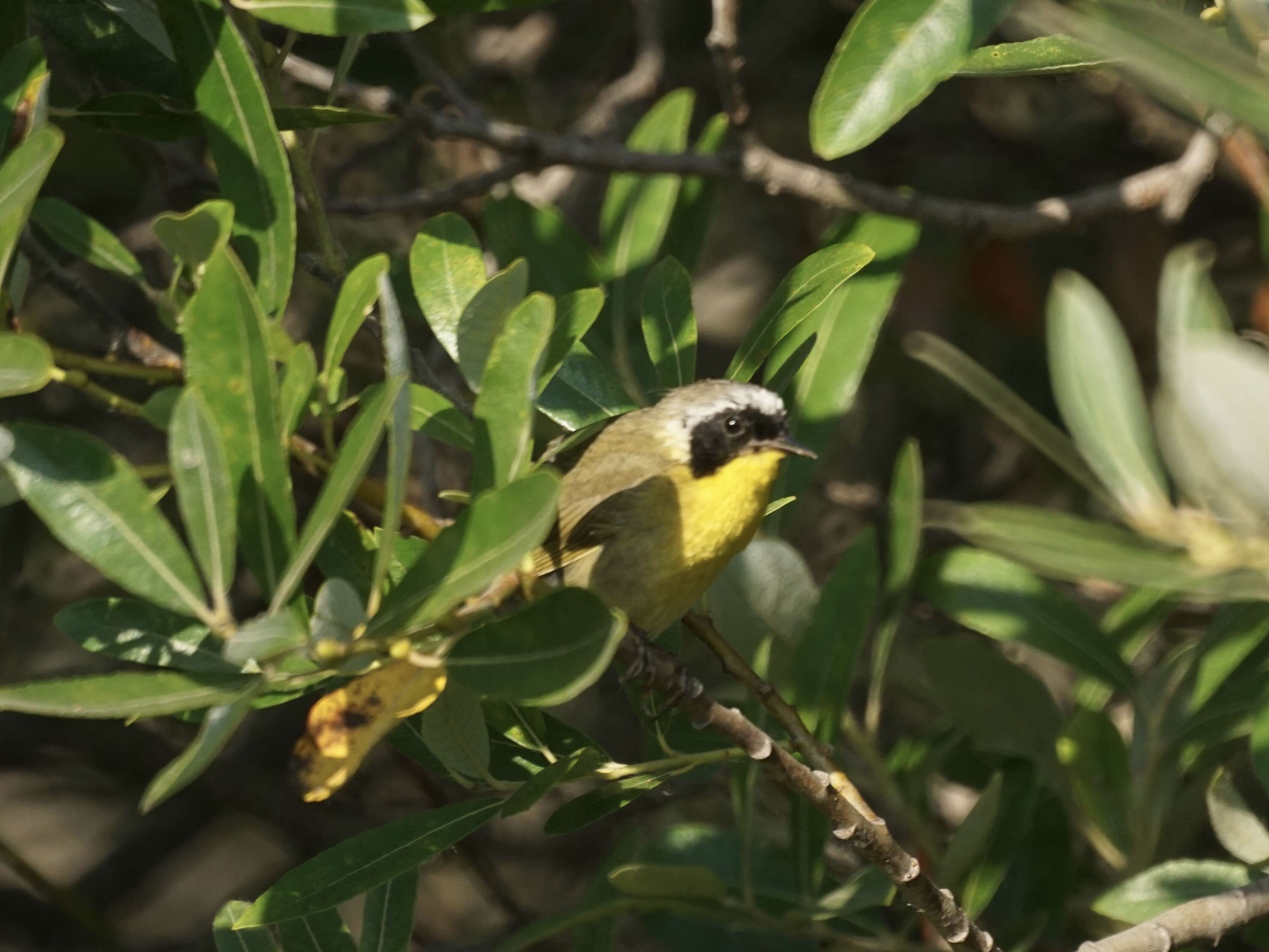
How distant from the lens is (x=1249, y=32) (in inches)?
37.0

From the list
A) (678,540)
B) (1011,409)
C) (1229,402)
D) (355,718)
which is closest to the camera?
(1229,402)

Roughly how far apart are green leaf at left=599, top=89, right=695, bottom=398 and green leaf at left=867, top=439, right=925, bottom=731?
513mm

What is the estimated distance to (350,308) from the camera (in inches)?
57.1

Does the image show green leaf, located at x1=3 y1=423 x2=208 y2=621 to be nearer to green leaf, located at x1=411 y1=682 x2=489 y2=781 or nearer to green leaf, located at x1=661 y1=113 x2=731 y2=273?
green leaf, located at x1=411 y1=682 x2=489 y2=781

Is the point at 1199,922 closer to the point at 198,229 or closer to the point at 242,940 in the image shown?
the point at 242,940

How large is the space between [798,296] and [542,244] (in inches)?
33.0

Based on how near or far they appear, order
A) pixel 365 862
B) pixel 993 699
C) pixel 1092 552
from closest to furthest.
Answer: pixel 1092 552 → pixel 365 862 → pixel 993 699

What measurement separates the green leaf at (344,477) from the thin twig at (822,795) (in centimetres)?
42

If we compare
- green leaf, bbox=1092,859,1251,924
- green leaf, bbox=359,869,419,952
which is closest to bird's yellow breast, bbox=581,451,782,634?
green leaf, bbox=359,869,419,952

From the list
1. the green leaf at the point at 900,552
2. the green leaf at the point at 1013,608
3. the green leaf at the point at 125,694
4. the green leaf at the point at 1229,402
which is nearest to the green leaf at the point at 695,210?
the green leaf at the point at 900,552

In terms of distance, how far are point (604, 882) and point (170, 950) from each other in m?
1.99

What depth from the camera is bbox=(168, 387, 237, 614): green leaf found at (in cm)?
115

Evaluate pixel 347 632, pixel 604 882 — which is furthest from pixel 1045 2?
pixel 604 882

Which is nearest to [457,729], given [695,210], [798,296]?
[798,296]
